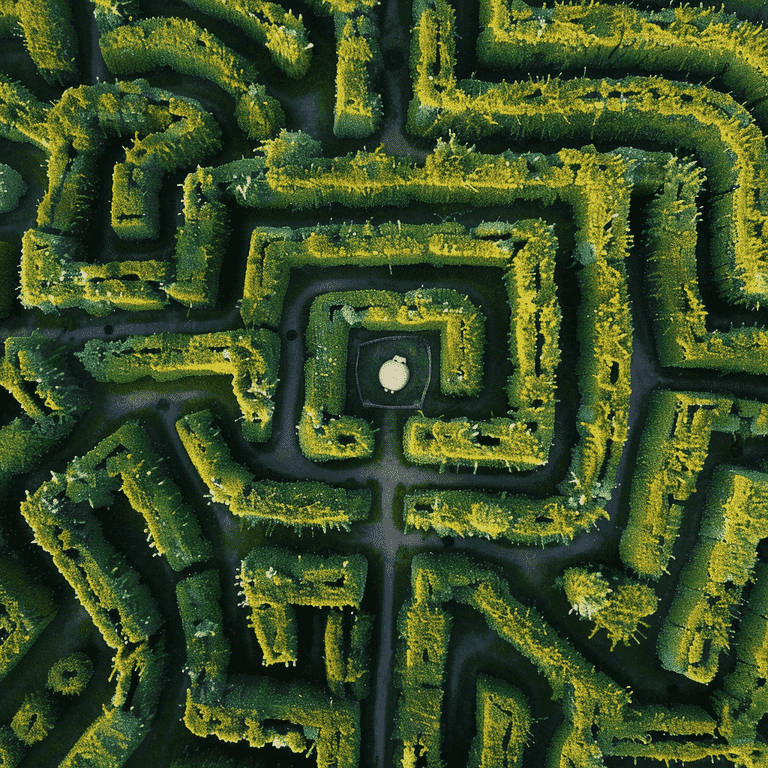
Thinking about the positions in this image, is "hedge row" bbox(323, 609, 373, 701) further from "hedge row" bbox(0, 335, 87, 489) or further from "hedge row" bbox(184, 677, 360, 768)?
"hedge row" bbox(0, 335, 87, 489)

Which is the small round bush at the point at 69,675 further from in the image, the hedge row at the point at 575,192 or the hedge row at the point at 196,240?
the hedge row at the point at 196,240

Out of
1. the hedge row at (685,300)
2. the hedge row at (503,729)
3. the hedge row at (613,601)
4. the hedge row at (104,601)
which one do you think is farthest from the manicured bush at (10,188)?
the hedge row at (503,729)

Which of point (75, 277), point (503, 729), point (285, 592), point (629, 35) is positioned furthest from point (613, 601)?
point (75, 277)

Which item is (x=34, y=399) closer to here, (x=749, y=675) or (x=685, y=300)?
(x=685, y=300)

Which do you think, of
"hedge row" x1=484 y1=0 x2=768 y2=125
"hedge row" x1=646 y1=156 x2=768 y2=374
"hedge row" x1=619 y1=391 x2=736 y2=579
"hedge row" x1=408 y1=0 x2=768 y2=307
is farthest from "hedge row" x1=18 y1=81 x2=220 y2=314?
"hedge row" x1=619 y1=391 x2=736 y2=579

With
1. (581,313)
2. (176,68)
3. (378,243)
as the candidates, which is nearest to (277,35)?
(176,68)

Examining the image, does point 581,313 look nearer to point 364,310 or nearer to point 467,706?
point 364,310
